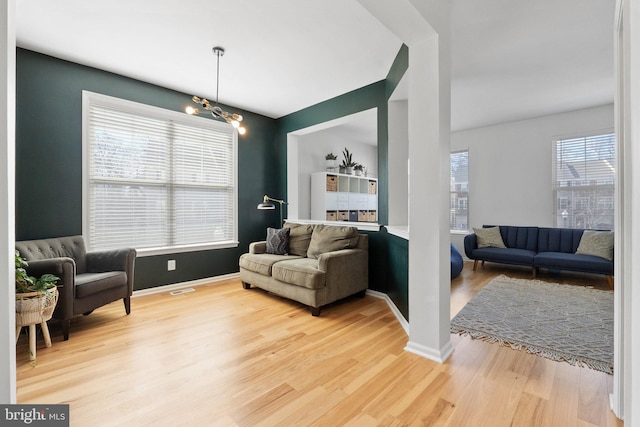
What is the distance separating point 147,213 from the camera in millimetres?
3666

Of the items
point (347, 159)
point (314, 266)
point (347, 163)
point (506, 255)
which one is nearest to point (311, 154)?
point (347, 163)

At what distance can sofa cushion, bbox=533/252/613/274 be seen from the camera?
394cm

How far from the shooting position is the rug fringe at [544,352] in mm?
1986

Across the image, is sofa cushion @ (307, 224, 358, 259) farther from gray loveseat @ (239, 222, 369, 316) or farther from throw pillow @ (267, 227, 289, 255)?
throw pillow @ (267, 227, 289, 255)

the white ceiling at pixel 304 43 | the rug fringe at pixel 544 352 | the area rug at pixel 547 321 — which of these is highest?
the white ceiling at pixel 304 43

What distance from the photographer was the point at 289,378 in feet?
6.07

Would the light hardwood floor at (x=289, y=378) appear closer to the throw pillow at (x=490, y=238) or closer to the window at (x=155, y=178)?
the window at (x=155, y=178)

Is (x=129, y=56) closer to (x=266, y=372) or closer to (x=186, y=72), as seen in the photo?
(x=186, y=72)

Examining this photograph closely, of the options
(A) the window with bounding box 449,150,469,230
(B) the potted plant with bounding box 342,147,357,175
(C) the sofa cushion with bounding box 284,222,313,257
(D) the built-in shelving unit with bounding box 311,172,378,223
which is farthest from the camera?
(A) the window with bounding box 449,150,469,230

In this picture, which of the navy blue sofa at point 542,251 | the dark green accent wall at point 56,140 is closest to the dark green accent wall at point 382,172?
the dark green accent wall at point 56,140

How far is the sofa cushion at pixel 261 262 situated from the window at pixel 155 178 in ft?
2.59

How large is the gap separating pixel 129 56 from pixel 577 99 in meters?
5.95

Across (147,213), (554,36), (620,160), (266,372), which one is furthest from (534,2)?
(147,213)

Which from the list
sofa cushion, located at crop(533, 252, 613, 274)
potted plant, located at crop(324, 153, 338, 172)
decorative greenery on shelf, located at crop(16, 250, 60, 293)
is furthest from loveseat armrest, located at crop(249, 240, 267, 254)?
sofa cushion, located at crop(533, 252, 613, 274)
